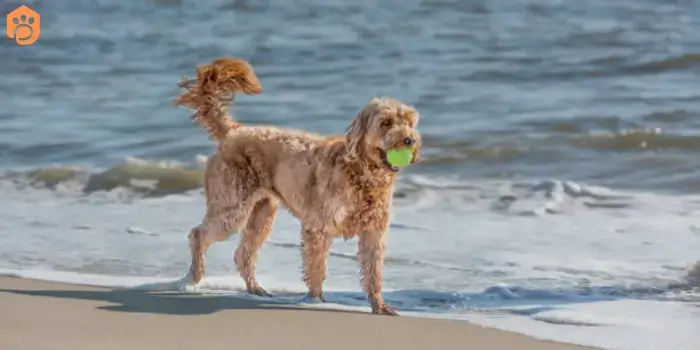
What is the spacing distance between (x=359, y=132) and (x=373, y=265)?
2.31ft

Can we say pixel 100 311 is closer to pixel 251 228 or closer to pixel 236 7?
pixel 251 228

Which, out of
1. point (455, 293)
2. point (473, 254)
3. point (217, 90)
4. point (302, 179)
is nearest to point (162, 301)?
point (302, 179)

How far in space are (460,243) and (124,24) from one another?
17420 millimetres

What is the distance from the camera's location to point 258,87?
7.62 metres

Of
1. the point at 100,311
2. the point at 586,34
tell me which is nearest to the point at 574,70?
the point at 586,34

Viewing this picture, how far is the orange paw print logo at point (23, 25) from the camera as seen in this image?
23219 mm

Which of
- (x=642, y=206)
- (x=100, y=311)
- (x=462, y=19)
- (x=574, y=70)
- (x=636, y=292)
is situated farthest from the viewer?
(x=462, y=19)

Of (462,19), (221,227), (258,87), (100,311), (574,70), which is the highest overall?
(462,19)

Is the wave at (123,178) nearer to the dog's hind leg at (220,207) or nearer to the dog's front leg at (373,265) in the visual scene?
the dog's hind leg at (220,207)

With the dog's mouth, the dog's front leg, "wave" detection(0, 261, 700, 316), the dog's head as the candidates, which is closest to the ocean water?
"wave" detection(0, 261, 700, 316)

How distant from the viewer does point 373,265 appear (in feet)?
22.7

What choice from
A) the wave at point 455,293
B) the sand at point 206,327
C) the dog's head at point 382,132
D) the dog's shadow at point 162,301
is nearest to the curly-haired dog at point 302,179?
the dog's head at point 382,132

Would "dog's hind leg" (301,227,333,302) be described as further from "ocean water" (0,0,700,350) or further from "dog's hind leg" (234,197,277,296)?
"dog's hind leg" (234,197,277,296)

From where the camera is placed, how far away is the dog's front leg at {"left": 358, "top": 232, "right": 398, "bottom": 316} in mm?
6848
